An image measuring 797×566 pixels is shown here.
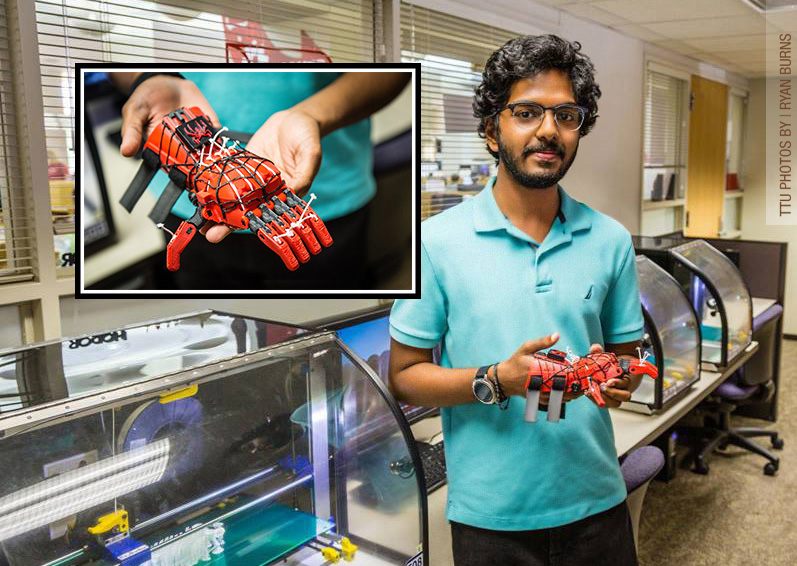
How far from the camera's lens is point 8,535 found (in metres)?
1.22

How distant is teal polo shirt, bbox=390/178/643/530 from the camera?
3.97 ft

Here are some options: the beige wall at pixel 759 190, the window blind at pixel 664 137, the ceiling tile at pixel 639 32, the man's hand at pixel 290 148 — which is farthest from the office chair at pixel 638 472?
the beige wall at pixel 759 190

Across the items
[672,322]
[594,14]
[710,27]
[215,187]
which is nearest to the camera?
[215,187]

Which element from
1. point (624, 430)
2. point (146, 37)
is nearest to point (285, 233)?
point (146, 37)

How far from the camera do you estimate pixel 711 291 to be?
123 inches

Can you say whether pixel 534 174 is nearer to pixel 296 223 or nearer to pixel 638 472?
pixel 296 223

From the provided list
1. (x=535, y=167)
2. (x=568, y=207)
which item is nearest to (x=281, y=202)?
(x=535, y=167)

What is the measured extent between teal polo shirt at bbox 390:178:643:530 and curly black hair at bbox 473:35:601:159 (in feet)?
0.65

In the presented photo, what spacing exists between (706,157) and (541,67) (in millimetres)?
5465

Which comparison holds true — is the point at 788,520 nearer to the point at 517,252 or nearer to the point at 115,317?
the point at 517,252

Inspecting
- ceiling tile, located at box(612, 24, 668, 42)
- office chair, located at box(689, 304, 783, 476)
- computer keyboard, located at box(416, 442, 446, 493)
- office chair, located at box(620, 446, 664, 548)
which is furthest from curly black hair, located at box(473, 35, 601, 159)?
ceiling tile, located at box(612, 24, 668, 42)

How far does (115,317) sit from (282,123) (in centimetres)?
118

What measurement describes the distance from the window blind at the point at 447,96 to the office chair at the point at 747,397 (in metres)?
1.70

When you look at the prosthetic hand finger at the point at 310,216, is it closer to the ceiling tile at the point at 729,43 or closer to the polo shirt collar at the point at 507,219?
the polo shirt collar at the point at 507,219
